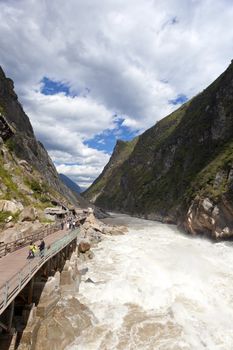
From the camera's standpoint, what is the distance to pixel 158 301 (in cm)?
2823

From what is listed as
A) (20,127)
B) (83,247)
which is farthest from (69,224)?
(20,127)

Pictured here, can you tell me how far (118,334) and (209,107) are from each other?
105784 millimetres

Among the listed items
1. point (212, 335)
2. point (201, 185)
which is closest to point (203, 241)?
point (201, 185)

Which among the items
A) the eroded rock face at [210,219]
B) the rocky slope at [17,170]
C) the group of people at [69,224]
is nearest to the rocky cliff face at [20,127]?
the rocky slope at [17,170]

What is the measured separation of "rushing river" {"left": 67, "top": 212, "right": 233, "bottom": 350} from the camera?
21.5 metres

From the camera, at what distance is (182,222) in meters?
84.5

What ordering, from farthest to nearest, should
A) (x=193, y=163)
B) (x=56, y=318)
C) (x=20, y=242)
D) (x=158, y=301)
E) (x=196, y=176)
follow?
1. (x=193, y=163)
2. (x=196, y=176)
3. (x=20, y=242)
4. (x=158, y=301)
5. (x=56, y=318)

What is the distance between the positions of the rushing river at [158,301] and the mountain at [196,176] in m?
22.3

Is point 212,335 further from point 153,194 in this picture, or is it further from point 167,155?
point 167,155

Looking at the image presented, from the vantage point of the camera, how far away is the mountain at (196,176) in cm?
6856

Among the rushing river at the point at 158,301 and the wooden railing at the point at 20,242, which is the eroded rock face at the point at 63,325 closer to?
the rushing river at the point at 158,301

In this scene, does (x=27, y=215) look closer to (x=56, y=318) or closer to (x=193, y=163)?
(x=56, y=318)

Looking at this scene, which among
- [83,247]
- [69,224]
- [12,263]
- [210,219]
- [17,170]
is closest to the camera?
[12,263]

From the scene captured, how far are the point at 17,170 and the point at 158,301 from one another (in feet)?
161
